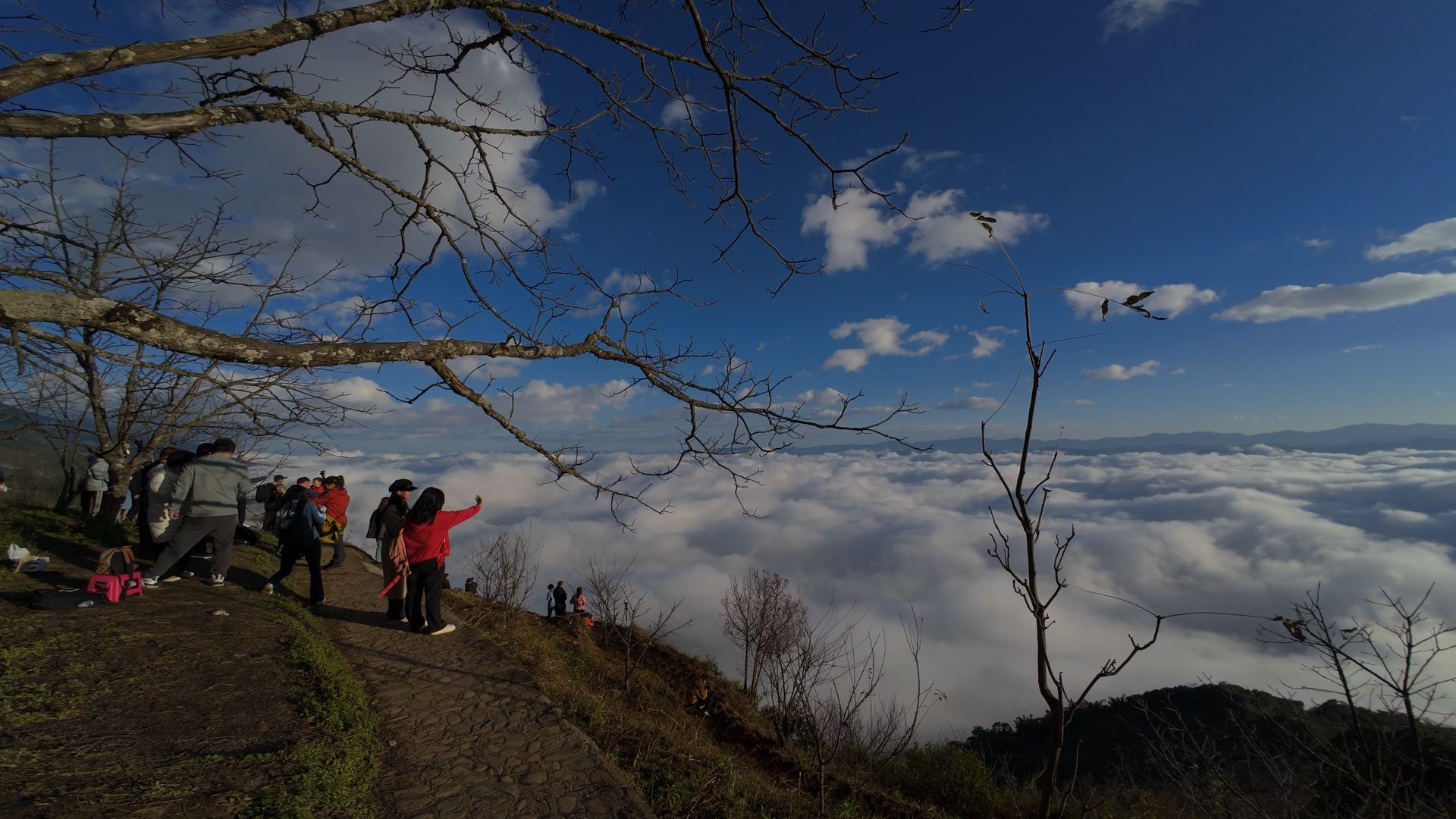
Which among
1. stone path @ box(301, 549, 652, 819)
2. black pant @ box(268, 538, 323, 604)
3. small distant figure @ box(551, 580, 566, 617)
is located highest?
black pant @ box(268, 538, 323, 604)

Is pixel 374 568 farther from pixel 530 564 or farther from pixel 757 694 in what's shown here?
pixel 757 694

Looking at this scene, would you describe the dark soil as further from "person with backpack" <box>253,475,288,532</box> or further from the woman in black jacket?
"person with backpack" <box>253,475,288,532</box>

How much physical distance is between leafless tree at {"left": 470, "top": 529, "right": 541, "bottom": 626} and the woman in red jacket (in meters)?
5.00

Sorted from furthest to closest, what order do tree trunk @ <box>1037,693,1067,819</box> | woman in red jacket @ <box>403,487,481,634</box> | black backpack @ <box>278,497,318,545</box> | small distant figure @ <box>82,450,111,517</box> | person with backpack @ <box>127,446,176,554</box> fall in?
1. small distant figure @ <box>82,450,111,517</box>
2. person with backpack @ <box>127,446,176,554</box>
3. black backpack @ <box>278,497,318,545</box>
4. woman in red jacket @ <box>403,487,481,634</box>
5. tree trunk @ <box>1037,693,1067,819</box>

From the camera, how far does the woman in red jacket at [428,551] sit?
7.06m

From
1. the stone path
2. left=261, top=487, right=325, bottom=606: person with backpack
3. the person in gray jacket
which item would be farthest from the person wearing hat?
the person in gray jacket

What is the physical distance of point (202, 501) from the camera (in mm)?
6938

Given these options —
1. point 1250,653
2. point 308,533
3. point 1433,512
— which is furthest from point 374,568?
point 1433,512

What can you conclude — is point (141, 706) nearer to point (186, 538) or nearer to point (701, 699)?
point (186, 538)

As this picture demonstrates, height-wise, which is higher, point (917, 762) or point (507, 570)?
A: point (507, 570)

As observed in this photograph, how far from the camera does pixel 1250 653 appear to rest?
119 meters

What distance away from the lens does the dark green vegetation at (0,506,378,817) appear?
3465 mm

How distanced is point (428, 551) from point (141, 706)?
282cm

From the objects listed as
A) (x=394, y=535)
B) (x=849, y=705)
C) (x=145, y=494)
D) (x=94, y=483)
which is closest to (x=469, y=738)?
(x=394, y=535)
